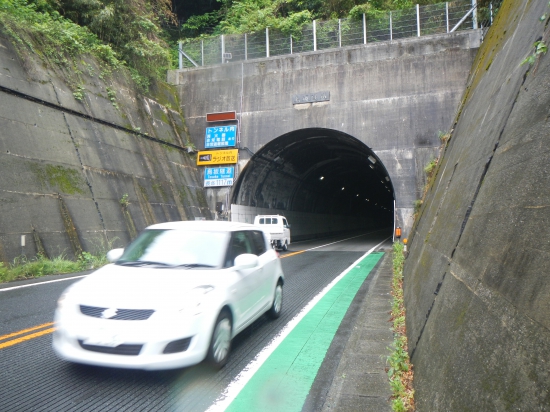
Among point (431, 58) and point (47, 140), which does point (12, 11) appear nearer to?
point (47, 140)

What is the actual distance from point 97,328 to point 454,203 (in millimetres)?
4658

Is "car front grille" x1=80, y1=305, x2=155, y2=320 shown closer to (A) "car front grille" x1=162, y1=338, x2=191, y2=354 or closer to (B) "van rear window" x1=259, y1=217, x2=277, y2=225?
(A) "car front grille" x1=162, y1=338, x2=191, y2=354

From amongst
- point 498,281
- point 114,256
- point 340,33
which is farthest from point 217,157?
point 498,281

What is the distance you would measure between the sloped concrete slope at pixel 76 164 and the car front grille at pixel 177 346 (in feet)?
29.9

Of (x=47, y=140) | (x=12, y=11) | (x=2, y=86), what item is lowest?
(x=47, y=140)

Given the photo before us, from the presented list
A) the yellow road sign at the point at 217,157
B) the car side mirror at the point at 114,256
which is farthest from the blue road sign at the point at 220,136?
the car side mirror at the point at 114,256

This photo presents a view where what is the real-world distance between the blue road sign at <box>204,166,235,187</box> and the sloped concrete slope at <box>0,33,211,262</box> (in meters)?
2.33

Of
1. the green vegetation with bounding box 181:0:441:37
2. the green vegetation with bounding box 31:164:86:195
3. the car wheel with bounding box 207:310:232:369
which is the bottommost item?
the car wheel with bounding box 207:310:232:369

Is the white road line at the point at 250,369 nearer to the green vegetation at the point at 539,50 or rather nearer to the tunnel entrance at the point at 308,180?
the green vegetation at the point at 539,50

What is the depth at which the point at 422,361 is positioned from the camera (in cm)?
375

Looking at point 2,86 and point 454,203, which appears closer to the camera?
point 454,203

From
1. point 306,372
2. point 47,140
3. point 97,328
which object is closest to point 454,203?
point 306,372

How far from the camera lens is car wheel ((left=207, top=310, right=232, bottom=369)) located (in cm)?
443

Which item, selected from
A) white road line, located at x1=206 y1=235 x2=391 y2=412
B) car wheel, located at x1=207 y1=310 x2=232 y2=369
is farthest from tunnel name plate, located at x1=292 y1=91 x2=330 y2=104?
car wheel, located at x1=207 y1=310 x2=232 y2=369
